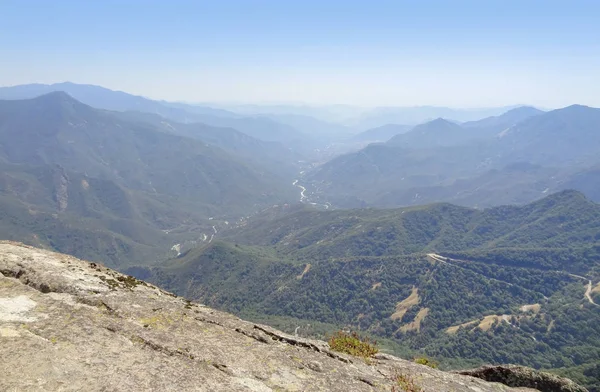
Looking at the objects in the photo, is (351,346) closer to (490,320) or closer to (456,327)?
(456,327)

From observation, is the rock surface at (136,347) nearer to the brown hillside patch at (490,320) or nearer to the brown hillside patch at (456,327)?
the brown hillside patch at (456,327)

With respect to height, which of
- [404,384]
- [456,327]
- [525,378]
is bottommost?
[456,327]

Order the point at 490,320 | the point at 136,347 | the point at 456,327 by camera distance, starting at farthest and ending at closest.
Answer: the point at 456,327
the point at 490,320
the point at 136,347

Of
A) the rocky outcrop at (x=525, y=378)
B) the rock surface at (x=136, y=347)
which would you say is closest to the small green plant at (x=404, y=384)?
the rock surface at (x=136, y=347)

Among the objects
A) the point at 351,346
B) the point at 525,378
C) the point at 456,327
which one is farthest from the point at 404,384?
the point at 456,327

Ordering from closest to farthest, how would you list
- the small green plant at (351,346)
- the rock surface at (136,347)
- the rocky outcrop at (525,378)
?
the rock surface at (136,347) < the rocky outcrop at (525,378) < the small green plant at (351,346)

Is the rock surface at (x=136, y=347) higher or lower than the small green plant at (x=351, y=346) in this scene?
higher

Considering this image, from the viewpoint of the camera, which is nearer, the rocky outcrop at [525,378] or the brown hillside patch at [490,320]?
the rocky outcrop at [525,378]
